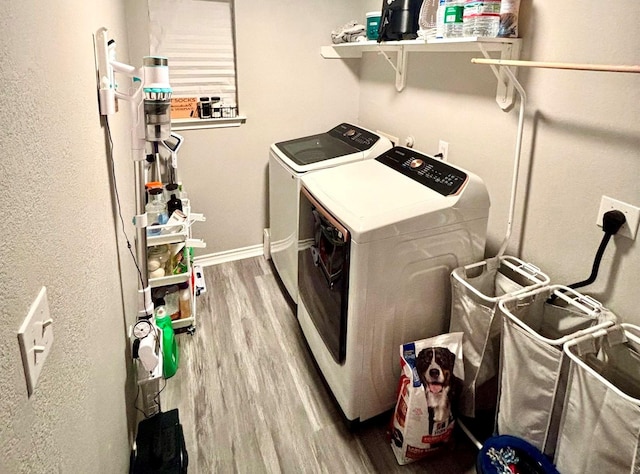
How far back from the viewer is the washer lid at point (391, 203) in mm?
1562

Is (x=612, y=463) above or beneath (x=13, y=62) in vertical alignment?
beneath

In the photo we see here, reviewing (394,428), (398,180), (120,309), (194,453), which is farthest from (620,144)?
(194,453)

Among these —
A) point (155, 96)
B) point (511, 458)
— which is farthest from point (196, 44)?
point (511, 458)

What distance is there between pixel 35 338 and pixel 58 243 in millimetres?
209

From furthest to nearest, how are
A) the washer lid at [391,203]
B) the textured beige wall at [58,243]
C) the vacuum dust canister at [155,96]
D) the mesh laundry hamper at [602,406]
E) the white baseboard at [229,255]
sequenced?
the white baseboard at [229,255] → the washer lid at [391,203] → the vacuum dust canister at [155,96] → the mesh laundry hamper at [602,406] → the textured beige wall at [58,243]

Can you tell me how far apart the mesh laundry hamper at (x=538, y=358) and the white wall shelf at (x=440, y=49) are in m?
0.85

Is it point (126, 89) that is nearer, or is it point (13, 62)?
point (13, 62)

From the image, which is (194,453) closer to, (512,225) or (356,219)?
(356,219)

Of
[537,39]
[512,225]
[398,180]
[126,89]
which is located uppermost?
[537,39]

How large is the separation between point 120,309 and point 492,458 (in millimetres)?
1321

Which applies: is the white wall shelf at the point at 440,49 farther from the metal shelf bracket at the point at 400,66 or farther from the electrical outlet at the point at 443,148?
the electrical outlet at the point at 443,148

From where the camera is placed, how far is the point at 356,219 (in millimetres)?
1568

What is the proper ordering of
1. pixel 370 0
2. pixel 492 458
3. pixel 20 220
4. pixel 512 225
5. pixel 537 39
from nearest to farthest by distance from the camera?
1. pixel 20 220
2. pixel 492 458
3. pixel 537 39
4. pixel 512 225
5. pixel 370 0

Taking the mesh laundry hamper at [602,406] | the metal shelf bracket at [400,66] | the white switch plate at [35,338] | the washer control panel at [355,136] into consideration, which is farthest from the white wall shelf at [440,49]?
the white switch plate at [35,338]
